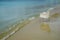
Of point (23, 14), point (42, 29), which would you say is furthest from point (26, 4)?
point (42, 29)

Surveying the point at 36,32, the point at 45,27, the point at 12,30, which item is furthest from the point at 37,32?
the point at 12,30

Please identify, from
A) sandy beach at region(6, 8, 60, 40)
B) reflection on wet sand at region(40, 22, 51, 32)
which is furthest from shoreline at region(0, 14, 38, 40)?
reflection on wet sand at region(40, 22, 51, 32)

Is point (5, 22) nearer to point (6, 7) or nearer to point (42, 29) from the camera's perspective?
point (6, 7)

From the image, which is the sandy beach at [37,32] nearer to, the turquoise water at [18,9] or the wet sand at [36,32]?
the wet sand at [36,32]

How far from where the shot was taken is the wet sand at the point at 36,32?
1.29 meters

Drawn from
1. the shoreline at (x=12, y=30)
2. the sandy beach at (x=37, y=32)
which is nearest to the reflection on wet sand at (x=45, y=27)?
the sandy beach at (x=37, y=32)

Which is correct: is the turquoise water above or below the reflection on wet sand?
above

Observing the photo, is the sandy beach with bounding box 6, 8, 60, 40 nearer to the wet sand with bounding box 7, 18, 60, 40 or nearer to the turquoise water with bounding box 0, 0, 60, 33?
the wet sand with bounding box 7, 18, 60, 40

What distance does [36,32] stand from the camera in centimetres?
131

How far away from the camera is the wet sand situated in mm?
1285

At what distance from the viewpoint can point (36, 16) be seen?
52.4 inches

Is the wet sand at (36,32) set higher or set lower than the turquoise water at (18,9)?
lower

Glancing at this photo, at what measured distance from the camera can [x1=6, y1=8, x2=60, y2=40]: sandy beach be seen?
1.29 m

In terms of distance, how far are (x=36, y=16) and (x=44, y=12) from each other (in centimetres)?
11
